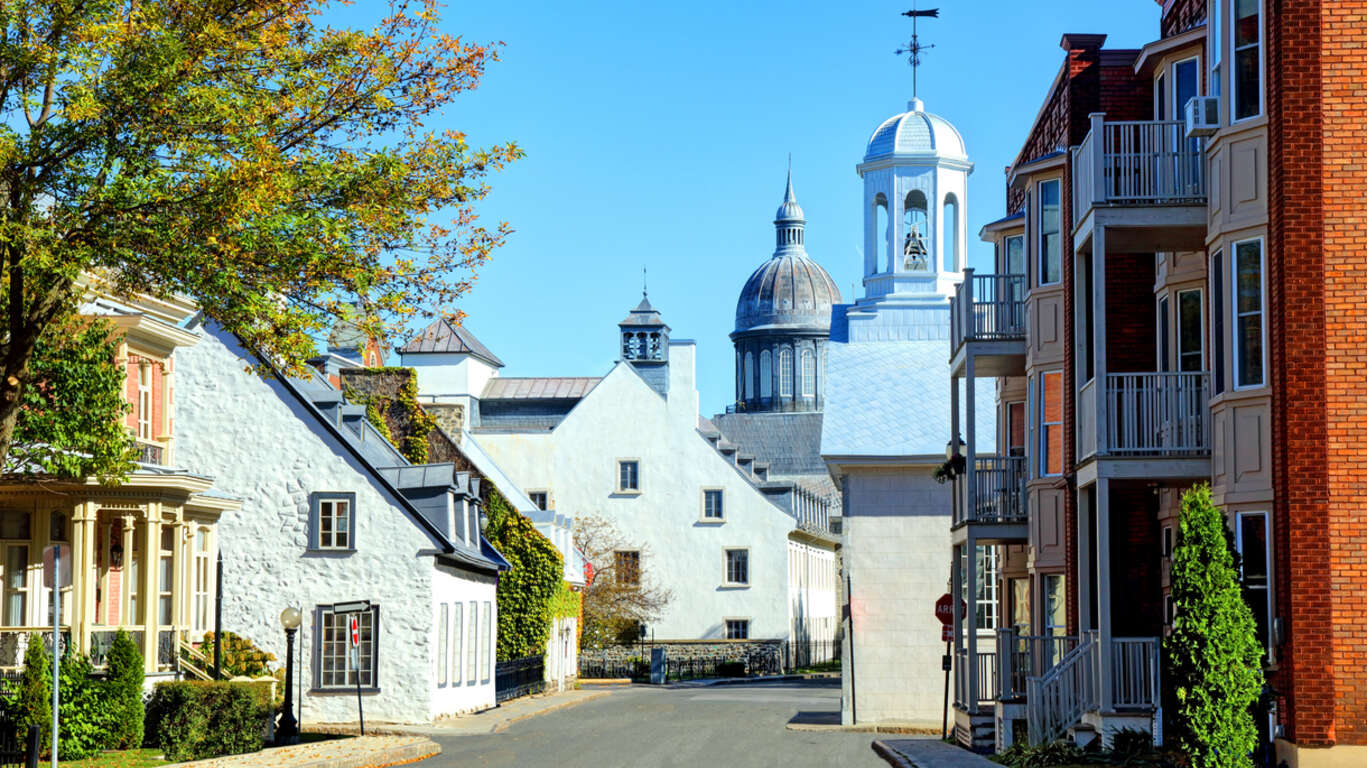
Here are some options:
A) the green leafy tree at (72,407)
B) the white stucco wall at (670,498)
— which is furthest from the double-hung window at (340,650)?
the white stucco wall at (670,498)

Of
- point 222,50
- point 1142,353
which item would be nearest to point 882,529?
point 1142,353

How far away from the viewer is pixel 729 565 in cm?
7581

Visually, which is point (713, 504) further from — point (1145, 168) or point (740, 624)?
point (1145, 168)

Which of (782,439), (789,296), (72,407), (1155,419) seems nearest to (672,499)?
(782,439)

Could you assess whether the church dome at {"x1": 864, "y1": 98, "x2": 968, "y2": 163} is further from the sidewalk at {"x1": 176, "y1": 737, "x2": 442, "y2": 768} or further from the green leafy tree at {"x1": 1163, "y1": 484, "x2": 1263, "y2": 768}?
the green leafy tree at {"x1": 1163, "y1": 484, "x2": 1263, "y2": 768}

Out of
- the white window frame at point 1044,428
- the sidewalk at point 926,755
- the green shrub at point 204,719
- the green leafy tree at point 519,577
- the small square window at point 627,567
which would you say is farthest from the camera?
the small square window at point 627,567

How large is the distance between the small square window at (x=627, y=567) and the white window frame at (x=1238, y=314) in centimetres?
5488

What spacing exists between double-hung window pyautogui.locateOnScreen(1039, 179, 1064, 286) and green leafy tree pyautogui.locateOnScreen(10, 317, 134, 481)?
14.4 metres

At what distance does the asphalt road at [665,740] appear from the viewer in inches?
1036

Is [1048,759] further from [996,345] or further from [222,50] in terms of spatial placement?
[222,50]

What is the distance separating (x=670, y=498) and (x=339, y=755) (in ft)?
167

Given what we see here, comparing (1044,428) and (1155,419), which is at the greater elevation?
(1044,428)

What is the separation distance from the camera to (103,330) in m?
23.3

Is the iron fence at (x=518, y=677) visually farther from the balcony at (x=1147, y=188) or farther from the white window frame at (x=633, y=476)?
the white window frame at (x=633, y=476)
